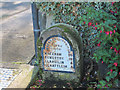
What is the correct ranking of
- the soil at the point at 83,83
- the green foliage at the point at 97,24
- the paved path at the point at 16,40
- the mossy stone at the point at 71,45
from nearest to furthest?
the green foliage at the point at 97,24, the mossy stone at the point at 71,45, the soil at the point at 83,83, the paved path at the point at 16,40

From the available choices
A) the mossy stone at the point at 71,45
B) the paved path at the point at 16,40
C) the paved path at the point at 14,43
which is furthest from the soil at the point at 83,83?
the paved path at the point at 16,40

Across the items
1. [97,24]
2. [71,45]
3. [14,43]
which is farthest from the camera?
[14,43]

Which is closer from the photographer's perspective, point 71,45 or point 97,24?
point 97,24

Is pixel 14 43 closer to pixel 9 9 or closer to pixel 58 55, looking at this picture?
pixel 58 55

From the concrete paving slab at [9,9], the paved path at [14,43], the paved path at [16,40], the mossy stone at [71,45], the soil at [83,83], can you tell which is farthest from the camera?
the concrete paving slab at [9,9]

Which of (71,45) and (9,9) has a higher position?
(9,9)

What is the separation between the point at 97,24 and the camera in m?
3.04

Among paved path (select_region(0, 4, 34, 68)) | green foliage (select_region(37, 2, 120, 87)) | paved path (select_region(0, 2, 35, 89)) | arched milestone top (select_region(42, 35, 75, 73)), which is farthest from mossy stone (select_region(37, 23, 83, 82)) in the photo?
paved path (select_region(0, 4, 34, 68))

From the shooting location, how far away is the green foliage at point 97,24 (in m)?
2.85

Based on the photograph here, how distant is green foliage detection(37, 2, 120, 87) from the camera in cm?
285

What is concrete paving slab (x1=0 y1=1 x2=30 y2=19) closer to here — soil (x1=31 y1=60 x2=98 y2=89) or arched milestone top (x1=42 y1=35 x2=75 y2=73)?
arched milestone top (x1=42 y1=35 x2=75 y2=73)

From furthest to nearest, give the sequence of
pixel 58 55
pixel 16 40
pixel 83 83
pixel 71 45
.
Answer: pixel 16 40 < pixel 83 83 < pixel 58 55 < pixel 71 45

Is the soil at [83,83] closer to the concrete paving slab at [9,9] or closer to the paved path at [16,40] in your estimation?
the paved path at [16,40]

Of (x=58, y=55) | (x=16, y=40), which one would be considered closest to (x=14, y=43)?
(x=16, y=40)
